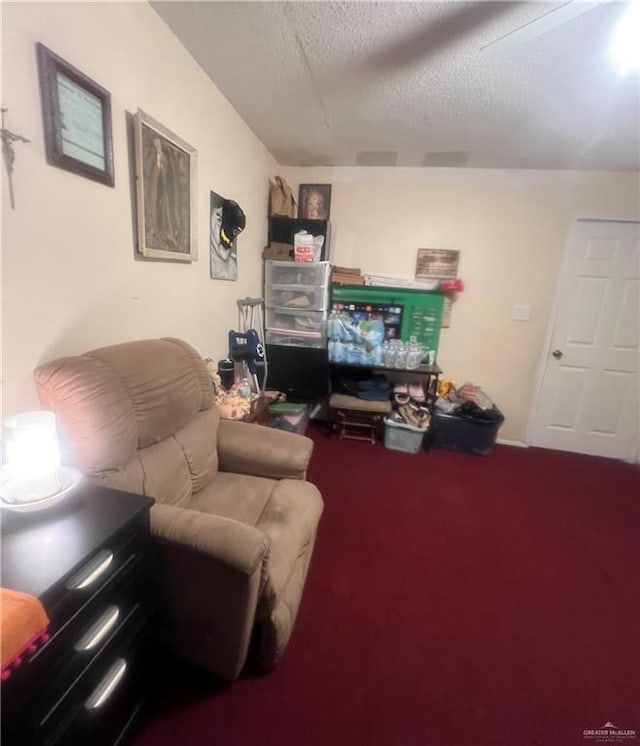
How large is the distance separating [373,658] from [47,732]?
1037mm

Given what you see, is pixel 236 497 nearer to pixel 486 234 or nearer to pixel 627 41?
pixel 627 41

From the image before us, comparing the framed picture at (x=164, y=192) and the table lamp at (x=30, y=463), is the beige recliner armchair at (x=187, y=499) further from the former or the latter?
the framed picture at (x=164, y=192)

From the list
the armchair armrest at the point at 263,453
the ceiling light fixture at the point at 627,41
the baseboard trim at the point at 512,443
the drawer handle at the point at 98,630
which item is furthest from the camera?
the baseboard trim at the point at 512,443

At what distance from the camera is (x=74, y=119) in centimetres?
113

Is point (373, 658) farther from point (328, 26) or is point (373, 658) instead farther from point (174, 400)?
point (328, 26)

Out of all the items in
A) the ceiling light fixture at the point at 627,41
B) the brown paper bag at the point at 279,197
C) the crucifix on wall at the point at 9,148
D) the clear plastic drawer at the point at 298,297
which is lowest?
the clear plastic drawer at the point at 298,297

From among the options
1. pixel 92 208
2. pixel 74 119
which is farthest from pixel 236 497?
pixel 74 119

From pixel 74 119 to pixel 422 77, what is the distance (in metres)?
1.59

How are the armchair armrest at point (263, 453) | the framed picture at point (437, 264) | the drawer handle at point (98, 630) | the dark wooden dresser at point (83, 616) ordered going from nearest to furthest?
the dark wooden dresser at point (83, 616) → the drawer handle at point (98, 630) → the armchair armrest at point (263, 453) → the framed picture at point (437, 264)

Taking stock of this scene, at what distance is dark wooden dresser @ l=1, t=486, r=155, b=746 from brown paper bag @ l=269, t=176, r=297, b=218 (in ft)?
8.62

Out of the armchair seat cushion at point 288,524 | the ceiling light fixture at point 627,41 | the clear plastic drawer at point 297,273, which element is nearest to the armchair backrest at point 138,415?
the armchair seat cushion at point 288,524

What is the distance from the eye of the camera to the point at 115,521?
0.89 meters

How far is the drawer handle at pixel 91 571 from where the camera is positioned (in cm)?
75

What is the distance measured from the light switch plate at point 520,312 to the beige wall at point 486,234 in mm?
41
